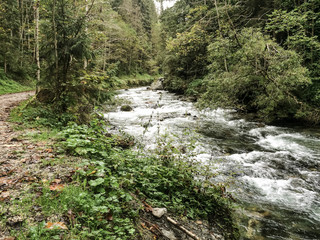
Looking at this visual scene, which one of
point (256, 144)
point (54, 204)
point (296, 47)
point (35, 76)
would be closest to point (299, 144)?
point (256, 144)

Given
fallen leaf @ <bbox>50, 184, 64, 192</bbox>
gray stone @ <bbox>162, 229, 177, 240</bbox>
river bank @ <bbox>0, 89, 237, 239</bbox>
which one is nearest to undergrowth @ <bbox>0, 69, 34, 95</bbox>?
river bank @ <bbox>0, 89, 237, 239</bbox>

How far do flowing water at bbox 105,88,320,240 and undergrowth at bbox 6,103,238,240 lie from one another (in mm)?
662

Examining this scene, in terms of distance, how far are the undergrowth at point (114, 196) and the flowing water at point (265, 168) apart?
662mm

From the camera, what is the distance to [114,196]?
8.20ft

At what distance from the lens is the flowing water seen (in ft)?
13.0

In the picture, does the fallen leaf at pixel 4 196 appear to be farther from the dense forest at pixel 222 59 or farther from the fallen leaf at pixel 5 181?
the dense forest at pixel 222 59

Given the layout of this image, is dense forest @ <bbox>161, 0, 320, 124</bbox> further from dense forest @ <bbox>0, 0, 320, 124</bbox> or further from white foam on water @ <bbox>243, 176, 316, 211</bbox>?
white foam on water @ <bbox>243, 176, 316, 211</bbox>

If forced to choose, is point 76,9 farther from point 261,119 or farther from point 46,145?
point 261,119

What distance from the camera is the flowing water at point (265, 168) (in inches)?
156

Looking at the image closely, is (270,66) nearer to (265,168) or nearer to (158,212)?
(265,168)

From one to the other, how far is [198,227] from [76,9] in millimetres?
8005

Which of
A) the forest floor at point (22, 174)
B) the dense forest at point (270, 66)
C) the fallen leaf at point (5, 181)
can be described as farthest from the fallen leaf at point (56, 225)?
the dense forest at point (270, 66)

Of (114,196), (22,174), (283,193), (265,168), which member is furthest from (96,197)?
(265,168)

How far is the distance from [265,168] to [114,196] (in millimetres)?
5723
